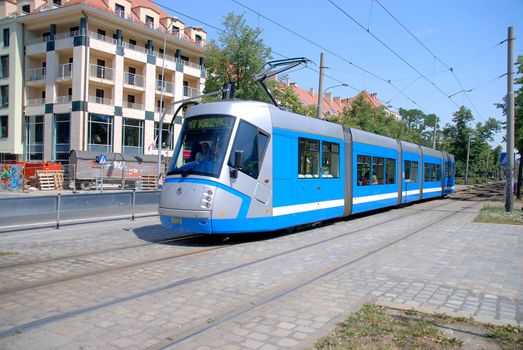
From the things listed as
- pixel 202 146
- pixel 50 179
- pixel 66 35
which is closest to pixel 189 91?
pixel 66 35

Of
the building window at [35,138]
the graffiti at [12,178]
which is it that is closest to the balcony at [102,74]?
the building window at [35,138]

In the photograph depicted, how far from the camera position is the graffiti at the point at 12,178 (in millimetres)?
32219

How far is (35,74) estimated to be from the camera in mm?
43281

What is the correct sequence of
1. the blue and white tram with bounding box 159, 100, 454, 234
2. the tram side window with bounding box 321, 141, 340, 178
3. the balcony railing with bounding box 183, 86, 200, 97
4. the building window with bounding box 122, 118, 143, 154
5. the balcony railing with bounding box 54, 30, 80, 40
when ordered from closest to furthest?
1. the blue and white tram with bounding box 159, 100, 454, 234
2. the tram side window with bounding box 321, 141, 340, 178
3. the balcony railing with bounding box 54, 30, 80, 40
4. the building window with bounding box 122, 118, 143, 154
5. the balcony railing with bounding box 183, 86, 200, 97

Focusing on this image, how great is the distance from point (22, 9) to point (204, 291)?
48900 mm

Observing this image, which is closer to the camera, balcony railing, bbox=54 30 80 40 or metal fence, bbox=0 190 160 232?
metal fence, bbox=0 190 160 232

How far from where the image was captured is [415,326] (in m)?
4.59

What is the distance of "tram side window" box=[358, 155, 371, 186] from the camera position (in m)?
15.3

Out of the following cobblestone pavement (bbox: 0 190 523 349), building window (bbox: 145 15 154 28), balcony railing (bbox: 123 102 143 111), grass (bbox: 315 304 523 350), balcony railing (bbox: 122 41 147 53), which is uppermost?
building window (bbox: 145 15 154 28)

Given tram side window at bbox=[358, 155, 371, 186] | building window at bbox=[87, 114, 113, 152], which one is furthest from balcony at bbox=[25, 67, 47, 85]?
tram side window at bbox=[358, 155, 371, 186]

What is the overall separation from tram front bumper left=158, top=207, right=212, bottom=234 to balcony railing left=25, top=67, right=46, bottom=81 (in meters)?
39.8

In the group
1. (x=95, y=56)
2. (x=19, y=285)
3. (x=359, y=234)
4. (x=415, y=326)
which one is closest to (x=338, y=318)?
(x=415, y=326)

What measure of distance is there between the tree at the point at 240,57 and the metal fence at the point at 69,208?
10089 millimetres

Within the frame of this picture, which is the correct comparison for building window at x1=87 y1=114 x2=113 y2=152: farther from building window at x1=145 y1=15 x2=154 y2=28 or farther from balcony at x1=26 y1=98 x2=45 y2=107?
building window at x1=145 y1=15 x2=154 y2=28
